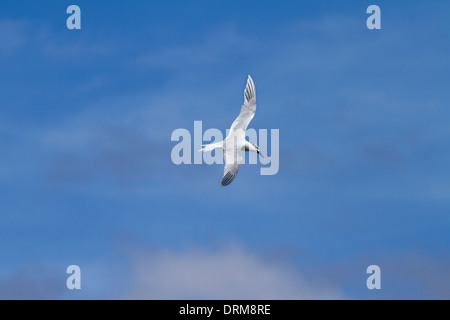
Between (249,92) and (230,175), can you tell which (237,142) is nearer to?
(230,175)

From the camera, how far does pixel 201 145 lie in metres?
44.5

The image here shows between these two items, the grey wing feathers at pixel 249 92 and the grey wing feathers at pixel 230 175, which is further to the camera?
the grey wing feathers at pixel 249 92

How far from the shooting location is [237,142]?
45188 mm

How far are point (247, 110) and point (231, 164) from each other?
765 centimetres

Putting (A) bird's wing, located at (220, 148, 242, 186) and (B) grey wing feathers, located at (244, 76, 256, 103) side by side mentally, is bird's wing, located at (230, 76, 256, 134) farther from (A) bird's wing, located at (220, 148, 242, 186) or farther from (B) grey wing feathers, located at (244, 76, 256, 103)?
(A) bird's wing, located at (220, 148, 242, 186)

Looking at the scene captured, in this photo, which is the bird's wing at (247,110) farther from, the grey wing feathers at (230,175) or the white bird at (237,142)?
the grey wing feathers at (230,175)

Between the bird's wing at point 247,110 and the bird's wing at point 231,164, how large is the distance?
11.7 ft

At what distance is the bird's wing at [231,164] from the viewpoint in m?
40.6

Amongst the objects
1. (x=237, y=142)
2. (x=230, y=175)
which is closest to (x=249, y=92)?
(x=237, y=142)

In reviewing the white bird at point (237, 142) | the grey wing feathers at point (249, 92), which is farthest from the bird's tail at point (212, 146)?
the grey wing feathers at point (249, 92)
